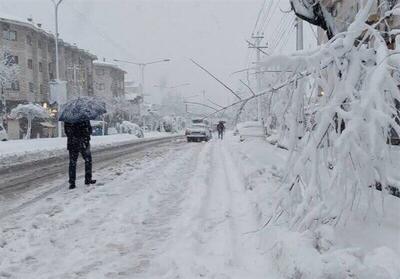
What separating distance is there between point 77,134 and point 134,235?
445 centimetres

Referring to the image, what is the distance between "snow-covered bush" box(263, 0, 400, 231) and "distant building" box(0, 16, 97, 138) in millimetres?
46505

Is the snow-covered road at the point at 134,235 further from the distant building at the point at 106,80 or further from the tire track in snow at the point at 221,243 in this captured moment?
the distant building at the point at 106,80

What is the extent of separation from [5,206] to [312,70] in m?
5.48

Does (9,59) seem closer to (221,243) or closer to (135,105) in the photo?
(135,105)

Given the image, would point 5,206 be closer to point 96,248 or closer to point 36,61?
point 96,248

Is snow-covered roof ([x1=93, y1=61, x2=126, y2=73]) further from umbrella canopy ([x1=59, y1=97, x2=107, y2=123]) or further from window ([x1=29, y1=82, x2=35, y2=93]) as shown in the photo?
umbrella canopy ([x1=59, y1=97, x2=107, y2=123])

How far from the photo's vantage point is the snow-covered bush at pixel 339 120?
164 inches

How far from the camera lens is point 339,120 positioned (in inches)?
179

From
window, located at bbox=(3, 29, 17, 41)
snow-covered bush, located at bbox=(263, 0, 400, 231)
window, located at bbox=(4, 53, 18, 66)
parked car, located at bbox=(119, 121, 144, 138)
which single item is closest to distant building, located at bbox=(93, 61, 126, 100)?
parked car, located at bbox=(119, 121, 144, 138)

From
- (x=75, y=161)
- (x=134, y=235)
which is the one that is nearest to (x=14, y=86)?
(x=75, y=161)

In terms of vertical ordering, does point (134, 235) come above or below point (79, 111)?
below

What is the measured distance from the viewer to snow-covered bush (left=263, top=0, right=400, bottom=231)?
416 centimetres

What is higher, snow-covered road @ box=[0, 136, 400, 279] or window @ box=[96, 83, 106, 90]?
window @ box=[96, 83, 106, 90]

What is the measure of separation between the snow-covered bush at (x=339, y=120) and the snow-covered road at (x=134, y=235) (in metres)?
0.85
